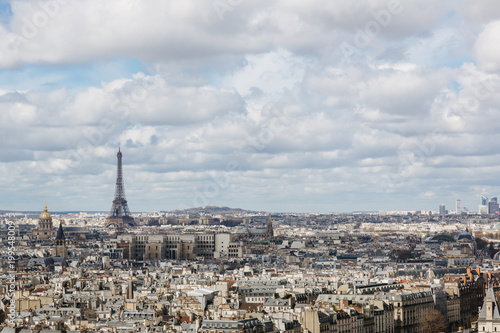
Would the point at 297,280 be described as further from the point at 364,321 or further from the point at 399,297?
the point at 364,321

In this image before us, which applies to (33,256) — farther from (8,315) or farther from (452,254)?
(8,315)

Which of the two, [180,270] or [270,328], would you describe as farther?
[180,270]

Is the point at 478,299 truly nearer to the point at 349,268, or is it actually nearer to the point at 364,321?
the point at 364,321

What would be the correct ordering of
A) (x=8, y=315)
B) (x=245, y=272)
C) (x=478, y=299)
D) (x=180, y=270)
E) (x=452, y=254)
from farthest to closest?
(x=452, y=254) < (x=180, y=270) < (x=245, y=272) < (x=478, y=299) < (x=8, y=315)

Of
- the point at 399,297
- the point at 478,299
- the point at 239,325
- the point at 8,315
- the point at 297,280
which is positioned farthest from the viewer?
the point at 297,280

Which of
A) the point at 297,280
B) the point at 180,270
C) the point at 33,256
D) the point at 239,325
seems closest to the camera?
the point at 239,325

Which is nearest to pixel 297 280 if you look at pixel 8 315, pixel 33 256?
pixel 8 315

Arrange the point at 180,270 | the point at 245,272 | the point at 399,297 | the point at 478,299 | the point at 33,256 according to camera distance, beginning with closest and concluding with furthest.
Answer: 1. the point at 399,297
2. the point at 478,299
3. the point at 245,272
4. the point at 180,270
5. the point at 33,256

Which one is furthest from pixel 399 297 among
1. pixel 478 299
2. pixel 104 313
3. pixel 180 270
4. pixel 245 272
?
pixel 180 270

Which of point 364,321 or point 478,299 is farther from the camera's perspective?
point 478,299
